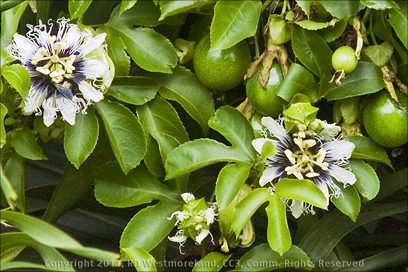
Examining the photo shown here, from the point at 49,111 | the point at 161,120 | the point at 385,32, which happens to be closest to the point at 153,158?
the point at 161,120

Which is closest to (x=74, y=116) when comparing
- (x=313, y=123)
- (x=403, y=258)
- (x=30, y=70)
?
(x=30, y=70)

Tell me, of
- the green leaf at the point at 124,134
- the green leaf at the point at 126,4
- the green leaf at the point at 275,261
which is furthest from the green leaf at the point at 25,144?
the green leaf at the point at 275,261

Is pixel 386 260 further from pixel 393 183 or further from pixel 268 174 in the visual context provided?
pixel 268 174

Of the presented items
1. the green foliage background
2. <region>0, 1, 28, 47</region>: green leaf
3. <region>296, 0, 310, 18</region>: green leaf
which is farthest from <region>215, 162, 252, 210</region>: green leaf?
<region>0, 1, 28, 47</region>: green leaf

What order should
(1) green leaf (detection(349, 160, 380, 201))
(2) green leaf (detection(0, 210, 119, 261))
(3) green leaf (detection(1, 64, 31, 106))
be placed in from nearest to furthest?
(2) green leaf (detection(0, 210, 119, 261)) < (3) green leaf (detection(1, 64, 31, 106)) < (1) green leaf (detection(349, 160, 380, 201))

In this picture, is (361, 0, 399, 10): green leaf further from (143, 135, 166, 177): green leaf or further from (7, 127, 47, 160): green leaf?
(7, 127, 47, 160): green leaf

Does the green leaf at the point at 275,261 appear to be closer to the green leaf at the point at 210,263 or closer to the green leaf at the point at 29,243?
→ the green leaf at the point at 210,263

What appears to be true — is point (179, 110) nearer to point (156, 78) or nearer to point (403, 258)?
point (156, 78)
